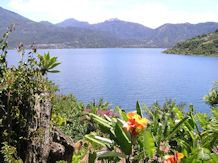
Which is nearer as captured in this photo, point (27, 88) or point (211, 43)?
point (27, 88)

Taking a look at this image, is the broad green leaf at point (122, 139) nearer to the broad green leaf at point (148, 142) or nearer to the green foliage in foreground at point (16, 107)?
the broad green leaf at point (148, 142)

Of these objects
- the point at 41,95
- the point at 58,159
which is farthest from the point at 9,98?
the point at 58,159

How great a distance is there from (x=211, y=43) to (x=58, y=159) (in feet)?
Answer: 278

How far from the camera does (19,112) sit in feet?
5.74

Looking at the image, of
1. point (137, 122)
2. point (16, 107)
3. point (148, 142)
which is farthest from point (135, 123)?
point (16, 107)

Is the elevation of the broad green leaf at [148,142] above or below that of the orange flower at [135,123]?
below

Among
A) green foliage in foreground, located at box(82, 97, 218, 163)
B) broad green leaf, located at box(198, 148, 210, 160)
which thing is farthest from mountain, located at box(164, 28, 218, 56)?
broad green leaf, located at box(198, 148, 210, 160)

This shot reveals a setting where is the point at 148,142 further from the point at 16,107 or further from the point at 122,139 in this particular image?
the point at 16,107

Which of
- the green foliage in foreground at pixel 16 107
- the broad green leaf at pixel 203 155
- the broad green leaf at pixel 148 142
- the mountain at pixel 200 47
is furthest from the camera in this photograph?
the mountain at pixel 200 47

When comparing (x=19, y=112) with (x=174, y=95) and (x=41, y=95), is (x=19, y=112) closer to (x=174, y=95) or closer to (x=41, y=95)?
(x=41, y=95)

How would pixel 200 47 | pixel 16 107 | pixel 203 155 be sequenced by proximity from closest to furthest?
pixel 203 155 < pixel 16 107 < pixel 200 47

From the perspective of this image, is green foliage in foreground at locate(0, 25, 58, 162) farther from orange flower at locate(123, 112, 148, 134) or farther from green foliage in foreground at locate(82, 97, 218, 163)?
orange flower at locate(123, 112, 148, 134)

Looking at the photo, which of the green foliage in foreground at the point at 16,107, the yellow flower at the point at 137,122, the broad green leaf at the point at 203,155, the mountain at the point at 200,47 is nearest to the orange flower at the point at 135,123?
the yellow flower at the point at 137,122

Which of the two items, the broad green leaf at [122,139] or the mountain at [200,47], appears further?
the mountain at [200,47]
